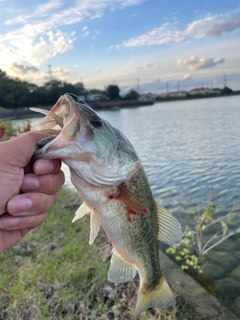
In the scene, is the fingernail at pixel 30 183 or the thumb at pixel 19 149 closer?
the thumb at pixel 19 149

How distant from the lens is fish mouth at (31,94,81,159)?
1.51 meters

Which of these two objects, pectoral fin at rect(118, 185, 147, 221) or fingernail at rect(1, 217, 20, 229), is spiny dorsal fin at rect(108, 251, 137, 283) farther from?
fingernail at rect(1, 217, 20, 229)

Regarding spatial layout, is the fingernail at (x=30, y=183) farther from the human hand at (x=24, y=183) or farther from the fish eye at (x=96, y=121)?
the fish eye at (x=96, y=121)

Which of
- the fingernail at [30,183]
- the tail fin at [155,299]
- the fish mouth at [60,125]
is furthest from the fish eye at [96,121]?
the tail fin at [155,299]

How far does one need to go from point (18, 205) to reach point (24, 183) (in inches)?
5.1

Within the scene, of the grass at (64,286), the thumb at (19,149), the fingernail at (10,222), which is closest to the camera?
the thumb at (19,149)

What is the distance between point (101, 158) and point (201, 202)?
19.9 feet

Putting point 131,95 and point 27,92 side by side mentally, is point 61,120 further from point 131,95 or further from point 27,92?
point 131,95

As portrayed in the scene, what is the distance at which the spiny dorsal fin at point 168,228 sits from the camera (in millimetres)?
2217

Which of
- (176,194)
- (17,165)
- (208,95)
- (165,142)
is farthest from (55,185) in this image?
(208,95)

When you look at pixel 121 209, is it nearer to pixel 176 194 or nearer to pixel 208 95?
pixel 176 194

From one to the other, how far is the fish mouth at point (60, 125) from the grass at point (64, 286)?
2.06 meters

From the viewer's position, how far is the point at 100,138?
1.67m

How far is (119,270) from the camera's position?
89.0 inches
